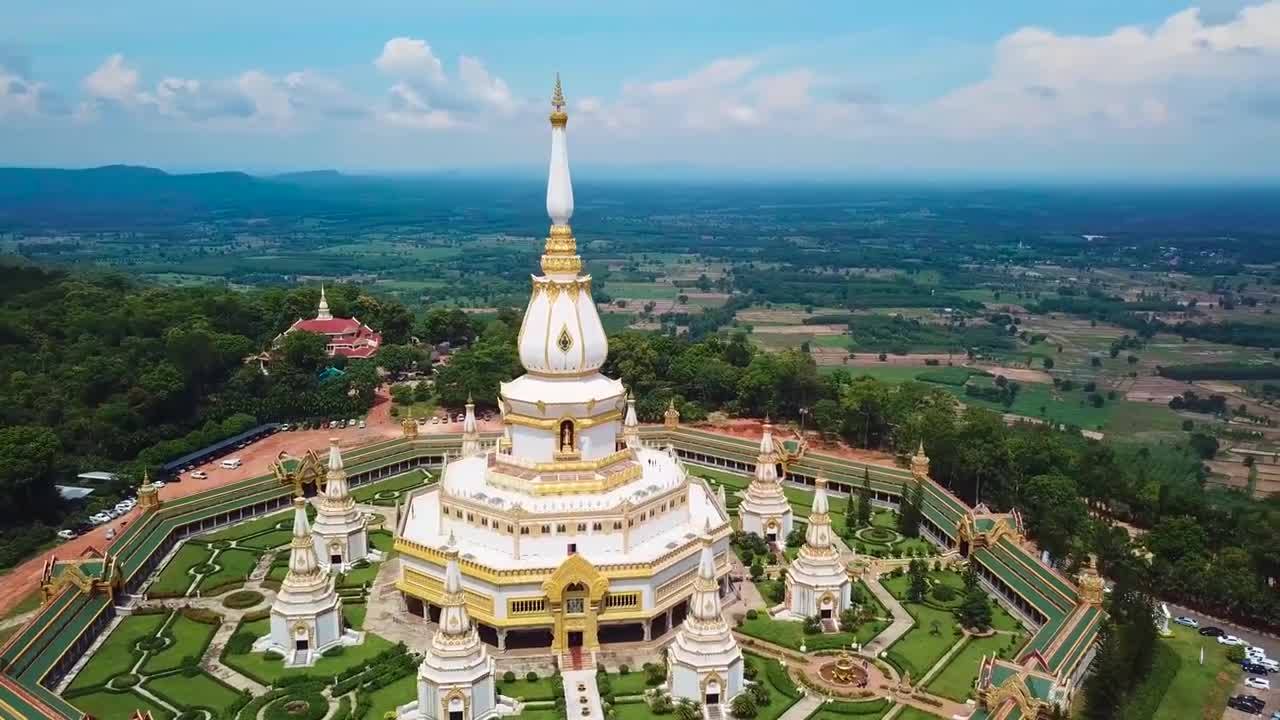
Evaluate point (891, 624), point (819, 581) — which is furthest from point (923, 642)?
point (819, 581)

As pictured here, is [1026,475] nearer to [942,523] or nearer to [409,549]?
[942,523]

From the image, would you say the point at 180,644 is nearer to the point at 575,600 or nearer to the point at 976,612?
the point at 575,600

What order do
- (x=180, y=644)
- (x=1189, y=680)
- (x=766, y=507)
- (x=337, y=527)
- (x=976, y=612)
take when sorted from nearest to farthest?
1. (x=1189, y=680)
2. (x=180, y=644)
3. (x=976, y=612)
4. (x=337, y=527)
5. (x=766, y=507)

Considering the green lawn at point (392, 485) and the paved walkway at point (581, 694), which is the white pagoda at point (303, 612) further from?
the green lawn at point (392, 485)

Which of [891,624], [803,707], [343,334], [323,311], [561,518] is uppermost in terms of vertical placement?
[323,311]

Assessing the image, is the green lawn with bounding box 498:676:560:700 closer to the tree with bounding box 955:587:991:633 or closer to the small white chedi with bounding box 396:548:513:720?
the small white chedi with bounding box 396:548:513:720

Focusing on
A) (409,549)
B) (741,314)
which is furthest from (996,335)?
(409,549)

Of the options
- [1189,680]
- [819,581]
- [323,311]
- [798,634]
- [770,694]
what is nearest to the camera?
[770,694]

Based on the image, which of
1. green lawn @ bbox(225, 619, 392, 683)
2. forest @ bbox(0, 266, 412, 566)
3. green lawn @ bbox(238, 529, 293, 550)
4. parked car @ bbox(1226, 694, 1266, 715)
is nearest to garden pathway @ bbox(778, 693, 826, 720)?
parked car @ bbox(1226, 694, 1266, 715)

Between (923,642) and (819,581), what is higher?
(819,581)
